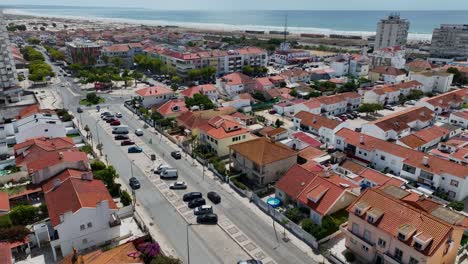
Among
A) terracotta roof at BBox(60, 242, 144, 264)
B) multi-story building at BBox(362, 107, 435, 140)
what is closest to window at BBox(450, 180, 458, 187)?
multi-story building at BBox(362, 107, 435, 140)

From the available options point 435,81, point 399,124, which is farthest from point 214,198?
point 435,81

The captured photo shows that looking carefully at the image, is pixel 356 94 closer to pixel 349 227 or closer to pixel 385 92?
pixel 385 92

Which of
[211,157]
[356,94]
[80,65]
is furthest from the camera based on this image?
[80,65]

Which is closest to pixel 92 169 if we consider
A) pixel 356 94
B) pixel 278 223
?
pixel 278 223

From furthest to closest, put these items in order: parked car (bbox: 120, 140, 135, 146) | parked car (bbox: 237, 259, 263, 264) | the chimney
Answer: parked car (bbox: 120, 140, 135, 146) < the chimney < parked car (bbox: 237, 259, 263, 264)

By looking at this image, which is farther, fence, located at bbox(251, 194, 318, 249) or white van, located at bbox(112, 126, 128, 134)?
white van, located at bbox(112, 126, 128, 134)

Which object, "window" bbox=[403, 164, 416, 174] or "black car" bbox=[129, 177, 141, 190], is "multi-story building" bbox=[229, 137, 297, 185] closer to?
"black car" bbox=[129, 177, 141, 190]

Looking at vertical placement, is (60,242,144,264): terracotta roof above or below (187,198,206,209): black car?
above
